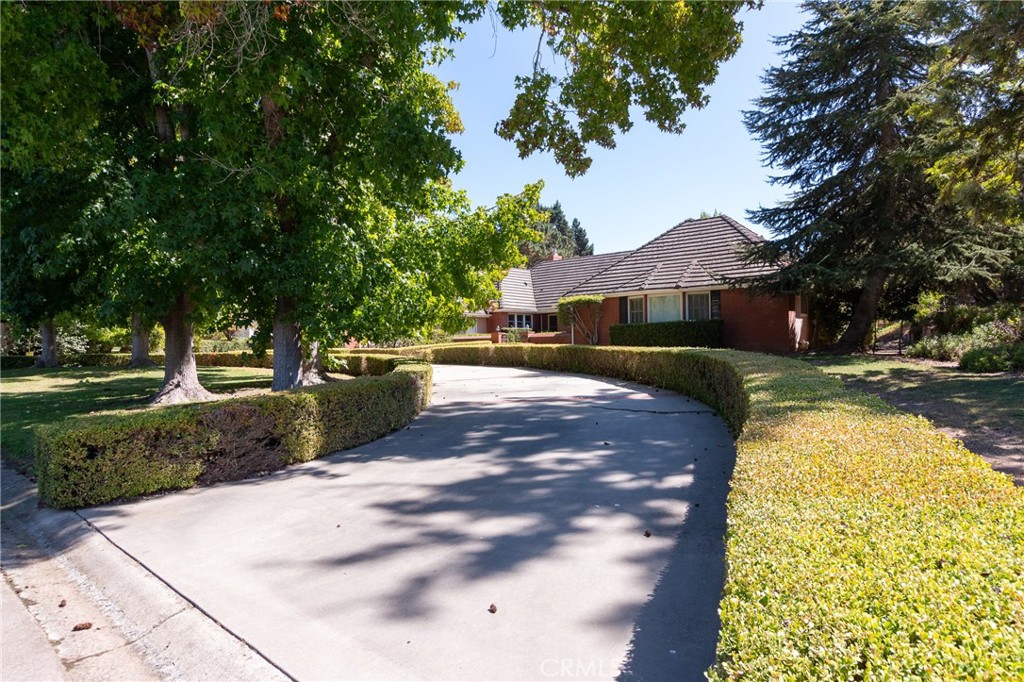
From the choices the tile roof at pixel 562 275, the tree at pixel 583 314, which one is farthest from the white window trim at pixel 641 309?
the tile roof at pixel 562 275

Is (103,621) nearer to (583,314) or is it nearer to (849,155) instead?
(849,155)

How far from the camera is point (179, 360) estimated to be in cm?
1335

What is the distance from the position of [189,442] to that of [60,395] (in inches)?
472

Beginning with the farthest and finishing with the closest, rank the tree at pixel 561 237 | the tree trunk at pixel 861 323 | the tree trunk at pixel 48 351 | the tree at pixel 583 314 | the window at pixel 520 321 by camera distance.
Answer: the tree at pixel 561 237 → the window at pixel 520 321 → the tree at pixel 583 314 → the tree trunk at pixel 48 351 → the tree trunk at pixel 861 323

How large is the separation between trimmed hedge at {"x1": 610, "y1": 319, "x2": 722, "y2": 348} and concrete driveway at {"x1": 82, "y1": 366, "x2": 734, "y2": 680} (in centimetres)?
1634

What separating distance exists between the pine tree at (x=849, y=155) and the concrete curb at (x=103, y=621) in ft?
69.2

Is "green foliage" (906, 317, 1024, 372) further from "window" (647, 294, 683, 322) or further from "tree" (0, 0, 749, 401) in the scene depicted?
"tree" (0, 0, 749, 401)

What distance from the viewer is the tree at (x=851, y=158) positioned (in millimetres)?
19125

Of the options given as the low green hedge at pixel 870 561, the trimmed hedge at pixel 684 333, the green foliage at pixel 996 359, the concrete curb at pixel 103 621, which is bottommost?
the concrete curb at pixel 103 621

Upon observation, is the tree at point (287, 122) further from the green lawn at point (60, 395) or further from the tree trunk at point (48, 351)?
the tree trunk at point (48, 351)

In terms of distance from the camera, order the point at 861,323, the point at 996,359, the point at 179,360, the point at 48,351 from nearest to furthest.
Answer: the point at 179,360
the point at 996,359
the point at 861,323
the point at 48,351

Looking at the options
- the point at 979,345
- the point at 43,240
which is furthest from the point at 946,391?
the point at 43,240

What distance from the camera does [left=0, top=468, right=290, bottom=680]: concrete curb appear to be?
11.0 feet

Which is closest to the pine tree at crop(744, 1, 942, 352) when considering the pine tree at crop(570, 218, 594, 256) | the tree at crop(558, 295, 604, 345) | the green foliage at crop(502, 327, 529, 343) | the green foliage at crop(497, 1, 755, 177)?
the tree at crop(558, 295, 604, 345)
